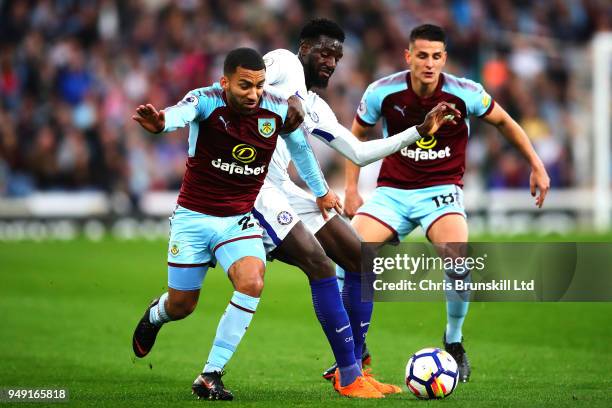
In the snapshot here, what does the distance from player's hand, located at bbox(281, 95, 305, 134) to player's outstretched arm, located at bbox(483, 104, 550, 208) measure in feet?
6.46

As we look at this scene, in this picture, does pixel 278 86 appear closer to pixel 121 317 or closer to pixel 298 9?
pixel 121 317

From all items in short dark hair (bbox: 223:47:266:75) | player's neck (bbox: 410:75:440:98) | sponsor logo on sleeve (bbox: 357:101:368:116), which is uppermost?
player's neck (bbox: 410:75:440:98)

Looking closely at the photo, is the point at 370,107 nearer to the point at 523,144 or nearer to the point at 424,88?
the point at 424,88

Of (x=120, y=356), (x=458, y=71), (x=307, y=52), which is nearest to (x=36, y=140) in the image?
(x=458, y=71)

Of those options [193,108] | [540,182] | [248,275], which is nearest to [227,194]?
[248,275]

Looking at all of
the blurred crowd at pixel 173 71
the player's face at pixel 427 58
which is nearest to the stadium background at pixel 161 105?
the blurred crowd at pixel 173 71

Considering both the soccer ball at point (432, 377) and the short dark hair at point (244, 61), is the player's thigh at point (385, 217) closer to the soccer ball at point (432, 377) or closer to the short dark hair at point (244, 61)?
the soccer ball at point (432, 377)

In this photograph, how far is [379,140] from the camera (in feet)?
25.5

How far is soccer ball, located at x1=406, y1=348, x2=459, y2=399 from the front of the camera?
23.4 feet

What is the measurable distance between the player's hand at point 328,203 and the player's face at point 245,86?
1074 mm

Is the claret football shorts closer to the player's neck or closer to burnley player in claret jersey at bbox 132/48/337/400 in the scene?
the player's neck

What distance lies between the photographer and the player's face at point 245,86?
7102 millimetres

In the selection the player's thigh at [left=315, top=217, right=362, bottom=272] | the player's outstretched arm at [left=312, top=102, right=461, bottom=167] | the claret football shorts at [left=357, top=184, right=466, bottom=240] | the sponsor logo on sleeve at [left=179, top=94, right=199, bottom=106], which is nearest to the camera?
the sponsor logo on sleeve at [left=179, top=94, right=199, bottom=106]


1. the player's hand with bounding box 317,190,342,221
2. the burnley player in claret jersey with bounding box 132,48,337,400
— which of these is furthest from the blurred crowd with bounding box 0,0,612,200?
the burnley player in claret jersey with bounding box 132,48,337,400
